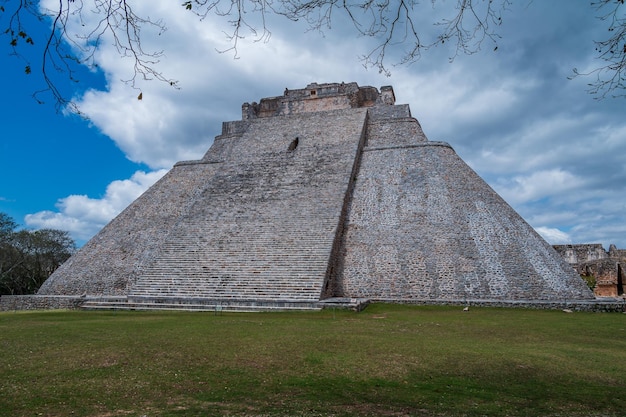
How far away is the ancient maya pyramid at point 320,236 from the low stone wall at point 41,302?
106 centimetres

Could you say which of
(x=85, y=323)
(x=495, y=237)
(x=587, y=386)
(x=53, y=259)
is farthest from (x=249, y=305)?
(x=53, y=259)

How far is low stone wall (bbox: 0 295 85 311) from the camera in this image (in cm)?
1481

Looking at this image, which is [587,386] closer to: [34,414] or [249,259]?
[34,414]

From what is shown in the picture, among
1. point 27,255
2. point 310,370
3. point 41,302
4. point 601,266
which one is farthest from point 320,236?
point 27,255

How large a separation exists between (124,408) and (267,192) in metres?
14.7

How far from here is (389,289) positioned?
1429cm

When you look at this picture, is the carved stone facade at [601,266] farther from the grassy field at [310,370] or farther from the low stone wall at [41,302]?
the low stone wall at [41,302]

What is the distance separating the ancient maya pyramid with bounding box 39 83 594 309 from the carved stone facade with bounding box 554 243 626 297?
725 centimetres

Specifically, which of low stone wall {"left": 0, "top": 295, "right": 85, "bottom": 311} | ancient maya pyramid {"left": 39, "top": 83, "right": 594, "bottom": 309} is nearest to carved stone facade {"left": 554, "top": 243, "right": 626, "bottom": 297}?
ancient maya pyramid {"left": 39, "top": 83, "right": 594, "bottom": 309}

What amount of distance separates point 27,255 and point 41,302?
16.2m

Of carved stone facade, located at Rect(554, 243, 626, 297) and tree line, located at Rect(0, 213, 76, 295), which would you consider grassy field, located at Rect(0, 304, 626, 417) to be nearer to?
carved stone facade, located at Rect(554, 243, 626, 297)

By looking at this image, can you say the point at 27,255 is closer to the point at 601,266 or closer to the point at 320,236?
the point at 320,236

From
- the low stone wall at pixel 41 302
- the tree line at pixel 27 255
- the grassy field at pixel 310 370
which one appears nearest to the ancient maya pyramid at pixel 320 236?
the low stone wall at pixel 41 302

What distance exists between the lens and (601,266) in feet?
70.2
